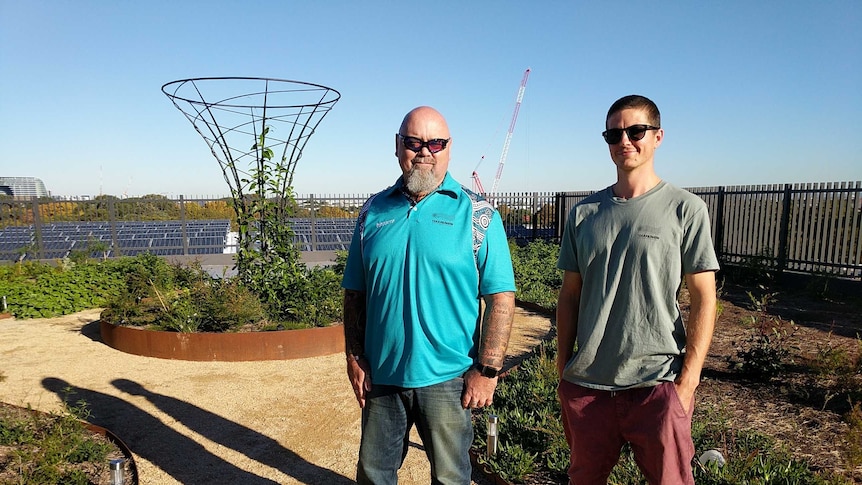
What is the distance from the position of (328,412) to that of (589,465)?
2963mm

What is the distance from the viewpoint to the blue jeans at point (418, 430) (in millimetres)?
2160

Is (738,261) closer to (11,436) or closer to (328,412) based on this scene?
(328,412)

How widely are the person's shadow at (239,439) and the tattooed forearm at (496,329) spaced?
1.82m

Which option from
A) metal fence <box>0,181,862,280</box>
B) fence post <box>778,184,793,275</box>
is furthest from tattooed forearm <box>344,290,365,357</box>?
fence post <box>778,184,793,275</box>

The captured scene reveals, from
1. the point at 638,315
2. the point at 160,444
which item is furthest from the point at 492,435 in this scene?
the point at 160,444

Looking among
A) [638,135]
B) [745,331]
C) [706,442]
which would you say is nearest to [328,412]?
[706,442]

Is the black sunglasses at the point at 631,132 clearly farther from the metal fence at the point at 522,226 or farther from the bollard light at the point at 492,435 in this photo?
the metal fence at the point at 522,226

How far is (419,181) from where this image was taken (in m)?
2.22

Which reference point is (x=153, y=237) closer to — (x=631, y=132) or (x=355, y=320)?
(x=355, y=320)

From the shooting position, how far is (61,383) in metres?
5.46

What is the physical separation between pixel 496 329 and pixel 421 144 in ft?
2.73

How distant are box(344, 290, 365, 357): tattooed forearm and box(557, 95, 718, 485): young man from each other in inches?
37.0

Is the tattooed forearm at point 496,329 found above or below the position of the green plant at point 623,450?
above

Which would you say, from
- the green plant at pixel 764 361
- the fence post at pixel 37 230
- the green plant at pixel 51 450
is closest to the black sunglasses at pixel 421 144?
the green plant at pixel 51 450
